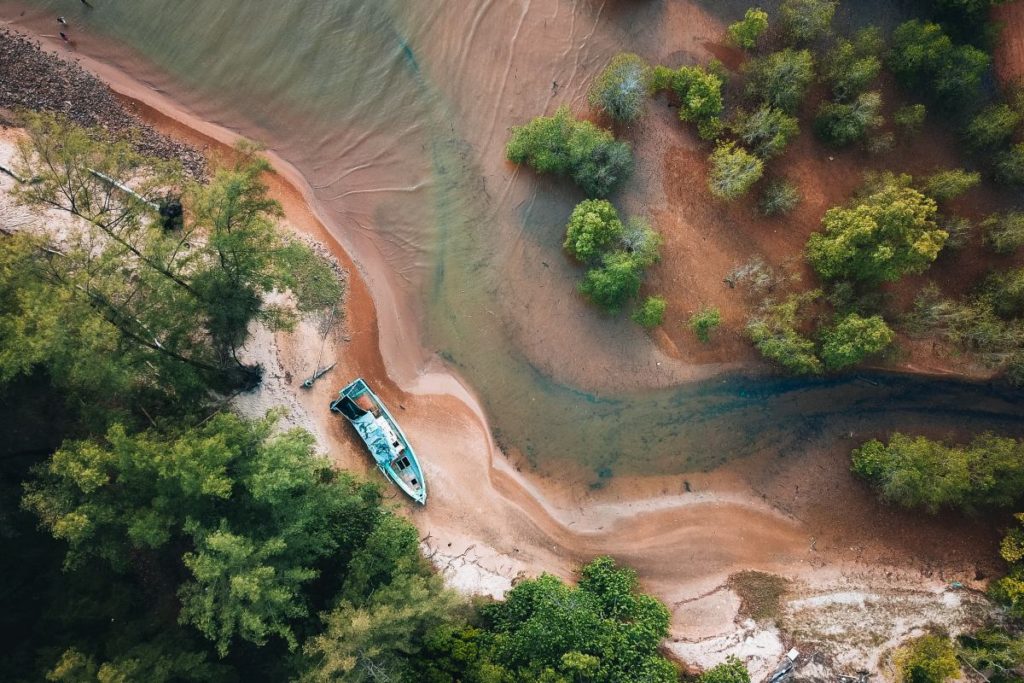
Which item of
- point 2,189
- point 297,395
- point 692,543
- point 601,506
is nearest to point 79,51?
point 2,189

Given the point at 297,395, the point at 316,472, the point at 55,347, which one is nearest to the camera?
the point at 55,347

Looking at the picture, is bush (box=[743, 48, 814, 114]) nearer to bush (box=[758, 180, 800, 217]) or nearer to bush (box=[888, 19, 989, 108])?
bush (box=[758, 180, 800, 217])

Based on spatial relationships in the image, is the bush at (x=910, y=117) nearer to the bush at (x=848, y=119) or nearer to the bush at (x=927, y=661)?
the bush at (x=848, y=119)

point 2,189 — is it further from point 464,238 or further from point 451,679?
point 451,679

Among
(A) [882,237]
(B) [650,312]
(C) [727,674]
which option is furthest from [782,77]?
(C) [727,674]

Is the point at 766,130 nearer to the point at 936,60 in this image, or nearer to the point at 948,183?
the point at 936,60
